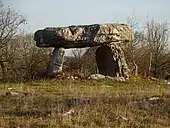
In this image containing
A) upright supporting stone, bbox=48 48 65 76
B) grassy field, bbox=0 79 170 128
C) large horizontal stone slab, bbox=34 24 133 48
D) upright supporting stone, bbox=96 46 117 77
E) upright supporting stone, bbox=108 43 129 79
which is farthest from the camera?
upright supporting stone, bbox=96 46 117 77

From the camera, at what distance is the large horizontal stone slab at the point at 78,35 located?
24.6 m

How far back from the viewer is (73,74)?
25.3m

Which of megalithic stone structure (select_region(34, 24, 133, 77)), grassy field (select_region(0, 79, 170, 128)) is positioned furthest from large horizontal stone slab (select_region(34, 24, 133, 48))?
grassy field (select_region(0, 79, 170, 128))

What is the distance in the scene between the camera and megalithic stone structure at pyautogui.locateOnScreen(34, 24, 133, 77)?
969 inches

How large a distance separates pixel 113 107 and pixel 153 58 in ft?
90.4

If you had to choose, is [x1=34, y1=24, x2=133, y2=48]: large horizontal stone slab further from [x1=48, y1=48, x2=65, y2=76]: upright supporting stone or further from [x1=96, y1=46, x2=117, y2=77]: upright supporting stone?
[x1=96, y1=46, x2=117, y2=77]: upright supporting stone

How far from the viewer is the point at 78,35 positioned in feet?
81.2

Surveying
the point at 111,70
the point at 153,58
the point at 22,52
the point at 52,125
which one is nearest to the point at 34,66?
the point at 22,52

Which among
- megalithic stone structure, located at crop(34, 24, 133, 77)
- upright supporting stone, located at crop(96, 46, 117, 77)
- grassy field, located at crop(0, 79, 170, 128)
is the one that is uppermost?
megalithic stone structure, located at crop(34, 24, 133, 77)

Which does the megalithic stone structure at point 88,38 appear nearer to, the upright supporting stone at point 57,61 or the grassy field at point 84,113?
the upright supporting stone at point 57,61

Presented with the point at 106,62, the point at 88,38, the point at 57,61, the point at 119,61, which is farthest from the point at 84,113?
the point at 106,62

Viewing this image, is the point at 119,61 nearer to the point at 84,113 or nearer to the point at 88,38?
the point at 88,38

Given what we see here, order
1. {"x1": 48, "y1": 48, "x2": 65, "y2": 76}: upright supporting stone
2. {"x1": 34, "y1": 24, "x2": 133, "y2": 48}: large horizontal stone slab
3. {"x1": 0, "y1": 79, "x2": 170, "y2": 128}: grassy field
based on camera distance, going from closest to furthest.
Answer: {"x1": 0, "y1": 79, "x2": 170, "y2": 128}: grassy field < {"x1": 34, "y1": 24, "x2": 133, "y2": 48}: large horizontal stone slab < {"x1": 48, "y1": 48, "x2": 65, "y2": 76}: upright supporting stone

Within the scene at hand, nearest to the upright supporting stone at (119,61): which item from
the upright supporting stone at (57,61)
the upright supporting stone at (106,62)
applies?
the upright supporting stone at (106,62)
